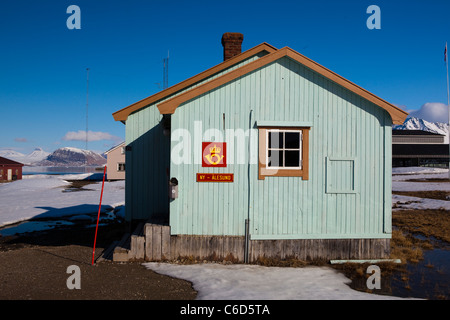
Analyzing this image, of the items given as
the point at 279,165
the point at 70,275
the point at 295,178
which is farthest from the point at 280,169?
the point at 70,275

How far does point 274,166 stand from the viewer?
337 inches

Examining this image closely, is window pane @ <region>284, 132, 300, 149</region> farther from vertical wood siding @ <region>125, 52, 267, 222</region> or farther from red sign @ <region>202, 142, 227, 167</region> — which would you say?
vertical wood siding @ <region>125, 52, 267, 222</region>

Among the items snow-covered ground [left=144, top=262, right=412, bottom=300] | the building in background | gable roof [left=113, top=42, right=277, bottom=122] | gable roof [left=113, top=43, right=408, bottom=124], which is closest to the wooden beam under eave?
gable roof [left=113, top=43, right=408, bottom=124]

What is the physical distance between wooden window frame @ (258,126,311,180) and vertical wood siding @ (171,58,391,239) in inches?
5.6

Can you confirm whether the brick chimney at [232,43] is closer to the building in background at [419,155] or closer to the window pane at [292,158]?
the window pane at [292,158]

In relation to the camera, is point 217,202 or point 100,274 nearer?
point 100,274

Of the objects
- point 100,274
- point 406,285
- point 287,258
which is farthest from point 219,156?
point 406,285

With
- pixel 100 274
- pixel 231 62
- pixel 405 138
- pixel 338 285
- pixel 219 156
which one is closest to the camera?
pixel 338 285

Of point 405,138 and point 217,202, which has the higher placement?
point 405,138

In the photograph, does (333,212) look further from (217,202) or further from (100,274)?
(100,274)

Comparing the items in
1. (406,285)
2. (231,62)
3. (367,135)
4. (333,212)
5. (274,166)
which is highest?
(231,62)

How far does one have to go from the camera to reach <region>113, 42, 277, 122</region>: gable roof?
1073cm

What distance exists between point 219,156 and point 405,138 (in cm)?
6765
